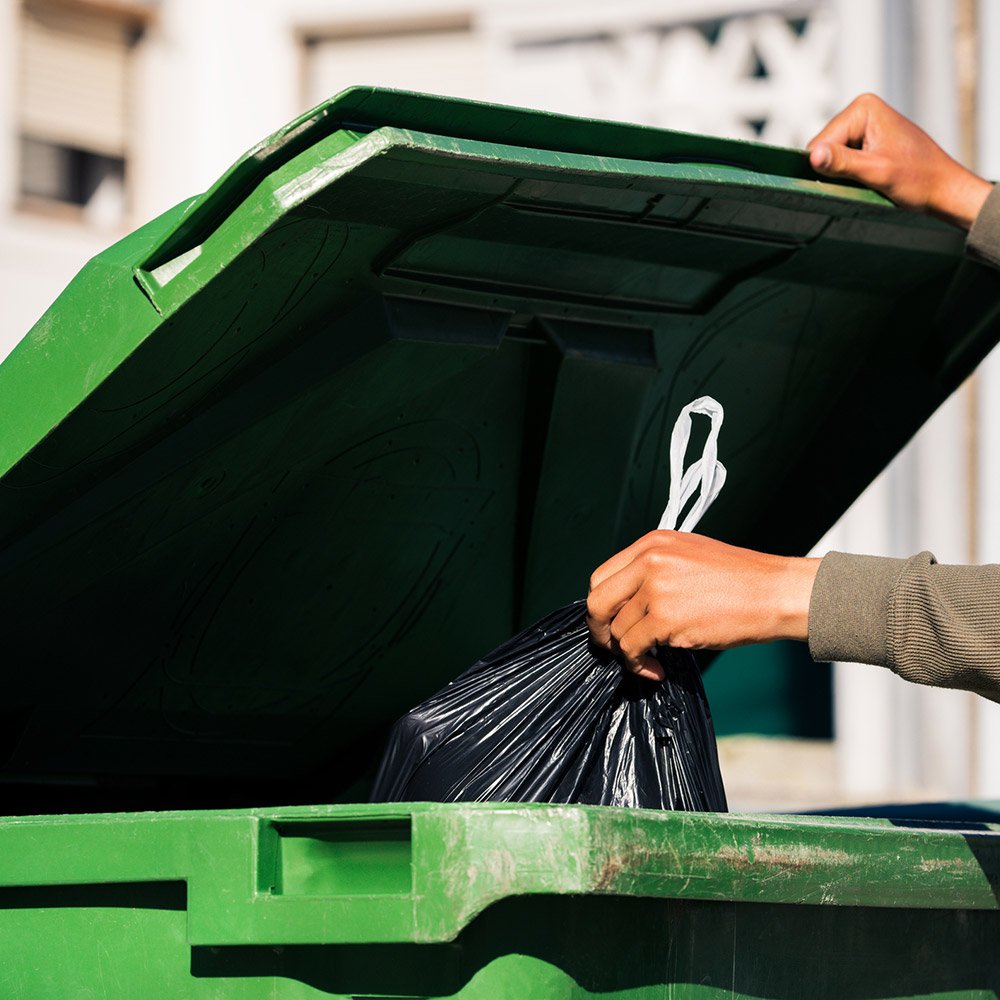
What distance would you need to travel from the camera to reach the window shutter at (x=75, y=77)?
30.3ft

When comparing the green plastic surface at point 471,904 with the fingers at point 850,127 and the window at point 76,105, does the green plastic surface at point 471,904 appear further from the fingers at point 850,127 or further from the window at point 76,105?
the window at point 76,105

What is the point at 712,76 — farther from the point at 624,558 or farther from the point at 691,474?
the point at 624,558

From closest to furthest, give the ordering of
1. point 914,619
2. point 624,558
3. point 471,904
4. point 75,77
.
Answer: point 471,904 < point 914,619 < point 624,558 < point 75,77

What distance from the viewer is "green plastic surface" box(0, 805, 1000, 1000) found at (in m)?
1.54

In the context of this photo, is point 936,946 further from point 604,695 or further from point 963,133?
point 963,133

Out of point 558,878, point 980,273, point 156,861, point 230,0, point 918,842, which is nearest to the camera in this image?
point 558,878

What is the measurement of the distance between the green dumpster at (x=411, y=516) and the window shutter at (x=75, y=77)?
23.7 ft

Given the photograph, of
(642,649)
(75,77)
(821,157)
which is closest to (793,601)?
(642,649)

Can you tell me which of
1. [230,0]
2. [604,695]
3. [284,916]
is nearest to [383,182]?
[604,695]

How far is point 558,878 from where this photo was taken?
1520mm

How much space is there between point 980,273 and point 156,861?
1574 mm

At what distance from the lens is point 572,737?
2088 mm

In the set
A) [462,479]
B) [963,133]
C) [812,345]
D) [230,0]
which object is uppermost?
[230,0]

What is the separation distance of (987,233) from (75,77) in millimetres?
7979
